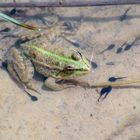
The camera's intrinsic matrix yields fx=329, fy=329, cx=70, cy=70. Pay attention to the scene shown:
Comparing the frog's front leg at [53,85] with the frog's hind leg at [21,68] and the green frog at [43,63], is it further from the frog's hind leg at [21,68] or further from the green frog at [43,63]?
the frog's hind leg at [21,68]

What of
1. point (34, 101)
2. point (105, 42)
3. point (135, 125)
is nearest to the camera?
point (135, 125)

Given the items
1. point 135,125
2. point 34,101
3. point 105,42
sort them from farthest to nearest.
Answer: point 105,42
point 34,101
point 135,125

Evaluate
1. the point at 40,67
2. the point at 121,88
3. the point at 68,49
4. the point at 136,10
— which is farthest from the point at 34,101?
the point at 136,10

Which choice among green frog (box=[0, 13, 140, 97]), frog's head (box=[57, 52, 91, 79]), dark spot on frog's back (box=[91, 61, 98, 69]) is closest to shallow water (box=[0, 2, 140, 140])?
dark spot on frog's back (box=[91, 61, 98, 69])

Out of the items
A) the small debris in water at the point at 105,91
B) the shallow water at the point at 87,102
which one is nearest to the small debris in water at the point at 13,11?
the shallow water at the point at 87,102

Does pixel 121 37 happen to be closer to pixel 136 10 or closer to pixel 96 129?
pixel 136 10
